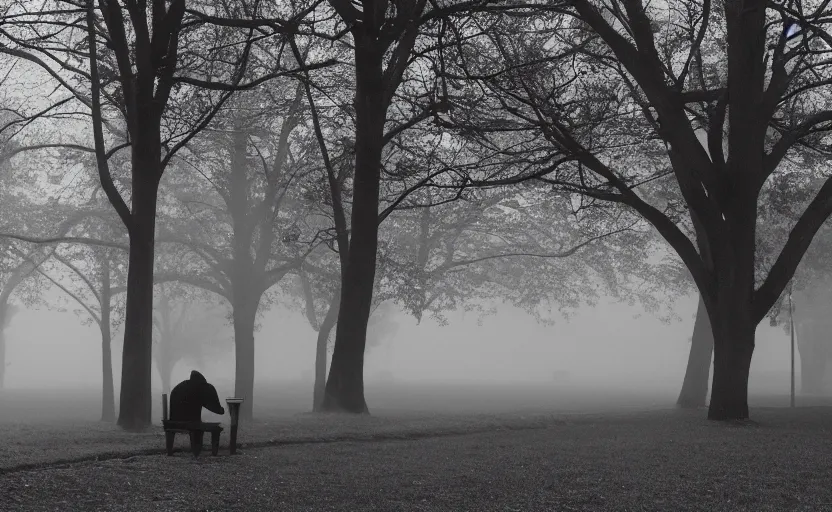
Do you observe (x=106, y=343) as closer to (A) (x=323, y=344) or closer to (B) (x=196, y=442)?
(A) (x=323, y=344)

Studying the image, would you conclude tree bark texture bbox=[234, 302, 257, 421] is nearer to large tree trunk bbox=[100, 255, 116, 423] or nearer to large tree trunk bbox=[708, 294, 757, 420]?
large tree trunk bbox=[100, 255, 116, 423]

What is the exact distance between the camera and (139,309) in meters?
15.9

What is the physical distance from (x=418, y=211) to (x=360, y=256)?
11219 mm

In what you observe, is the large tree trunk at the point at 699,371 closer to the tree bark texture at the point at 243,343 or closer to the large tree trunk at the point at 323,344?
the large tree trunk at the point at 323,344

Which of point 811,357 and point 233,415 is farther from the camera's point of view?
point 811,357

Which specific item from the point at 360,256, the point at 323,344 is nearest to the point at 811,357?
the point at 323,344

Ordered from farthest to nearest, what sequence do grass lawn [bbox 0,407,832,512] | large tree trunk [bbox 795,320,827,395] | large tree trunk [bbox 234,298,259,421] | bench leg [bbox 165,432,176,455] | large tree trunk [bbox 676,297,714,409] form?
large tree trunk [bbox 795,320,827,395], large tree trunk [bbox 234,298,259,421], large tree trunk [bbox 676,297,714,409], bench leg [bbox 165,432,176,455], grass lawn [bbox 0,407,832,512]

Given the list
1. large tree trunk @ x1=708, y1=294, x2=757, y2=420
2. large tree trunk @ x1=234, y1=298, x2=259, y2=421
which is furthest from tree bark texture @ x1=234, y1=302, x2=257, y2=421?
large tree trunk @ x1=708, y1=294, x2=757, y2=420

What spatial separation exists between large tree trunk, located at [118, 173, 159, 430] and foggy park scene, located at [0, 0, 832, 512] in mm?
49

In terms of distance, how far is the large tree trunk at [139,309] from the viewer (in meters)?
15.6

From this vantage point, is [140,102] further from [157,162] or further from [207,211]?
[207,211]

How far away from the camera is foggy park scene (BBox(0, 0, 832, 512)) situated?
9.77 meters

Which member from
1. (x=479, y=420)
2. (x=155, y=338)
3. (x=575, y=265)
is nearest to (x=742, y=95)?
(x=479, y=420)

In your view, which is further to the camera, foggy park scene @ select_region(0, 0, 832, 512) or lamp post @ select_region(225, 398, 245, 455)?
lamp post @ select_region(225, 398, 245, 455)
